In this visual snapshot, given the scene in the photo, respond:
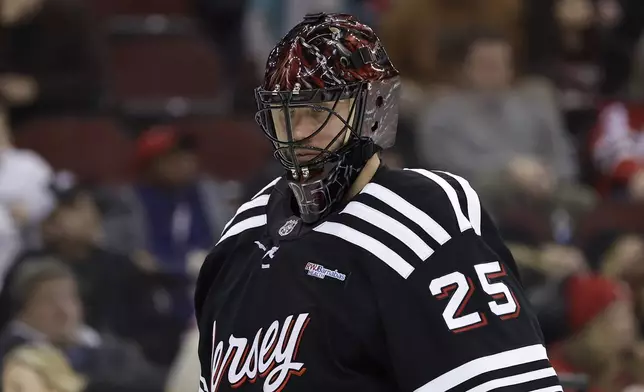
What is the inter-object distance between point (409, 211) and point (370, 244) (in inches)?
3.6

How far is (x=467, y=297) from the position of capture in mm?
2289

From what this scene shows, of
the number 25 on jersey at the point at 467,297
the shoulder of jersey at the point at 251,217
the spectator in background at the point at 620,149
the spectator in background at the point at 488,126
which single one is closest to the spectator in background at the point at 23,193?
the spectator in background at the point at 488,126

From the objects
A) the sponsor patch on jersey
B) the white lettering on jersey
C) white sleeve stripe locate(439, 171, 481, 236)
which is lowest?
the white lettering on jersey

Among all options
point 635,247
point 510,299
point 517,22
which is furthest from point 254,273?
point 517,22

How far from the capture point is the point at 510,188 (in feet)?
22.3

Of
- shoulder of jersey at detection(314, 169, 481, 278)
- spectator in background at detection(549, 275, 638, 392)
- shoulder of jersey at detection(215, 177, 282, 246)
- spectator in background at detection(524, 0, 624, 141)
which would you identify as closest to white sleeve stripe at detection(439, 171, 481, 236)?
shoulder of jersey at detection(314, 169, 481, 278)

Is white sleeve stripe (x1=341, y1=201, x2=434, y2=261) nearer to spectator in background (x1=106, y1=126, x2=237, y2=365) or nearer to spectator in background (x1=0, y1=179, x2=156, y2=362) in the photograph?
spectator in background (x1=0, y1=179, x2=156, y2=362)

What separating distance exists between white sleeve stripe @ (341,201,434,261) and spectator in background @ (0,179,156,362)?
3.59m

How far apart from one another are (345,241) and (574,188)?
4909 mm

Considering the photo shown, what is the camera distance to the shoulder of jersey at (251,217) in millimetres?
2664

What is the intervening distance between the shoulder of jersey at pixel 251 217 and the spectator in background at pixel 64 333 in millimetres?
2478

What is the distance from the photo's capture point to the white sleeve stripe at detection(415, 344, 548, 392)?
226 cm

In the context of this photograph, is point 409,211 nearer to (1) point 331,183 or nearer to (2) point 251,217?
(1) point 331,183

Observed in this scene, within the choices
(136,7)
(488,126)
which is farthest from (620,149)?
(136,7)
